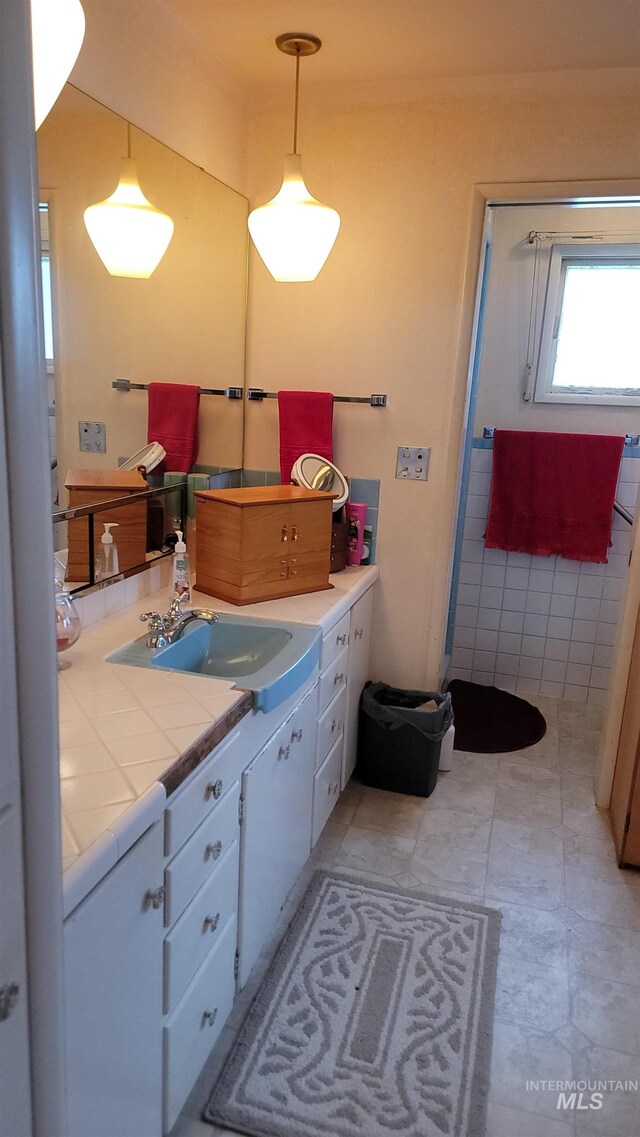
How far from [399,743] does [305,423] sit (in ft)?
3.98

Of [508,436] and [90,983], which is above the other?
[508,436]

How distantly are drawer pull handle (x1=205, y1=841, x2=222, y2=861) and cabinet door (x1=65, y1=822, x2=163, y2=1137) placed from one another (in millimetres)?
182

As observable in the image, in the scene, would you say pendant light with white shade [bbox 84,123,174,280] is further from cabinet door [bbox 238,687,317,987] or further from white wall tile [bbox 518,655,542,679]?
white wall tile [bbox 518,655,542,679]

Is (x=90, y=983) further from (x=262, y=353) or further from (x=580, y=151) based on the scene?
(x=580, y=151)

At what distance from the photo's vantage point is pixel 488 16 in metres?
1.91

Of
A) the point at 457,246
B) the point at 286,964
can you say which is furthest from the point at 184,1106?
the point at 457,246

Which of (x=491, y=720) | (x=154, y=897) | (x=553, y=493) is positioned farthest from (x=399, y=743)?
(x=154, y=897)

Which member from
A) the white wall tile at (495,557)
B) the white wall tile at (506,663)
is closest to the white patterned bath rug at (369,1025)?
the white wall tile at (506,663)

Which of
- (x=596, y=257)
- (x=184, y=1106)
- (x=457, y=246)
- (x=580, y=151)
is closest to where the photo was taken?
(x=184, y=1106)

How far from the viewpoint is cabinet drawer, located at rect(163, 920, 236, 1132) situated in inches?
51.4

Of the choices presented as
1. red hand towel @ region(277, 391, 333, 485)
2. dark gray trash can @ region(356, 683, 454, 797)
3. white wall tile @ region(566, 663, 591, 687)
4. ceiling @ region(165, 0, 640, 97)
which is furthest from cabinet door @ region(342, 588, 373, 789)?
ceiling @ region(165, 0, 640, 97)

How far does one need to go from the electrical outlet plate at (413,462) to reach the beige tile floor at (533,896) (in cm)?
118

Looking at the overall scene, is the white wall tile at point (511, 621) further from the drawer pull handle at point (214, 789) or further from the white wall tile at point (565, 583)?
the drawer pull handle at point (214, 789)

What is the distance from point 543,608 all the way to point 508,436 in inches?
34.9
